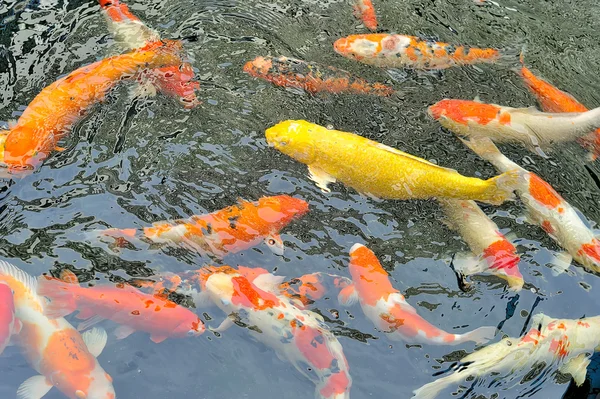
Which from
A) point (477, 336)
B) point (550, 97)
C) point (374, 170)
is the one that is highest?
point (550, 97)

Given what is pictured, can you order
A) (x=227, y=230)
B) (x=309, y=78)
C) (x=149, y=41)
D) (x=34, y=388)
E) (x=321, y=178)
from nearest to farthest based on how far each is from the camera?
(x=34, y=388), (x=227, y=230), (x=321, y=178), (x=309, y=78), (x=149, y=41)

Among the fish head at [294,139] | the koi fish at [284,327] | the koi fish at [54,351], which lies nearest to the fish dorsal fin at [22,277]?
the koi fish at [54,351]

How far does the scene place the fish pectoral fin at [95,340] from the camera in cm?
384

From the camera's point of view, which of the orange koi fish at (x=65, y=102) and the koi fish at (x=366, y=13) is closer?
the orange koi fish at (x=65, y=102)

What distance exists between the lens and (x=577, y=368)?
13.1ft

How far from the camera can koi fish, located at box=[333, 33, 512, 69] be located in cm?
581

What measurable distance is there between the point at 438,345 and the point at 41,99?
3.84m

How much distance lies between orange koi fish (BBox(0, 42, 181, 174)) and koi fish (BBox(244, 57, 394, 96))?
846 millimetres

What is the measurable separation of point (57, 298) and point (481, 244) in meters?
3.14

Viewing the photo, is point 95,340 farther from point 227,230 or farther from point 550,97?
point 550,97

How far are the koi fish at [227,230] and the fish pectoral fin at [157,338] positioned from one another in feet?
2.33

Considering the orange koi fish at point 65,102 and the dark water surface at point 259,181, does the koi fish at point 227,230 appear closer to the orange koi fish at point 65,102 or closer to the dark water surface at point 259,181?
the dark water surface at point 259,181

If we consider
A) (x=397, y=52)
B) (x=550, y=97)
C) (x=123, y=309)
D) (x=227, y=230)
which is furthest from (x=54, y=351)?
(x=550, y=97)

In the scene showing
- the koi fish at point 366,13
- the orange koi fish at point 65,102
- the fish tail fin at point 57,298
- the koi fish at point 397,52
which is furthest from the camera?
the koi fish at point 366,13
